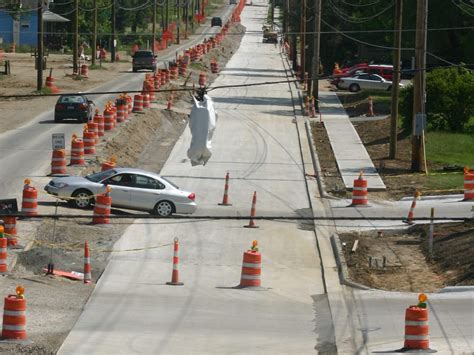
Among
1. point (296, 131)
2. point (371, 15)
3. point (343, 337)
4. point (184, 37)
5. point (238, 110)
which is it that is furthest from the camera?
point (184, 37)

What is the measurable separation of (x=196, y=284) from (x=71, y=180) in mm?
7889

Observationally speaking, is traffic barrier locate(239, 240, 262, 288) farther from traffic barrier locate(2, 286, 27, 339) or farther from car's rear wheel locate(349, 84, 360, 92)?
car's rear wheel locate(349, 84, 360, 92)

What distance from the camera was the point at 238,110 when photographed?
61406 mm

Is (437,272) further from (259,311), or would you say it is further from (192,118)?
(192,118)

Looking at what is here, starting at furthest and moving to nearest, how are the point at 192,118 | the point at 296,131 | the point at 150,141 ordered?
the point at 296,131, the point at 150,141, the point at 192,118

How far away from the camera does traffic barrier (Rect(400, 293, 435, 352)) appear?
18.8 meters

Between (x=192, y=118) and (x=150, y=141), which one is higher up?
(x=192, y=118)

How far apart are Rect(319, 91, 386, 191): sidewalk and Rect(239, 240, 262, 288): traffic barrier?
44.0 ft

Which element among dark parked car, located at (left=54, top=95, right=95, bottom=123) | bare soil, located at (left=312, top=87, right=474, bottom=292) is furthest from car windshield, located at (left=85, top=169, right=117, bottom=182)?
dark parked car, located at (left=54, top=95, right=95, bottom=123)

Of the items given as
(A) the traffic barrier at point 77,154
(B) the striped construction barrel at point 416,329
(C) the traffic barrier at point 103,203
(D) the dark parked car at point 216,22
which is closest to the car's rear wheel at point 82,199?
(C) the traffic barrier at point 103,203

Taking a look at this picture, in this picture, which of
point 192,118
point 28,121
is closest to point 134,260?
point 192,118

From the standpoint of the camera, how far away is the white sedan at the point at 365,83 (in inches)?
2916

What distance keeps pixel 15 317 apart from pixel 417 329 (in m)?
6.09

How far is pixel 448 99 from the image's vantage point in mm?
48625
